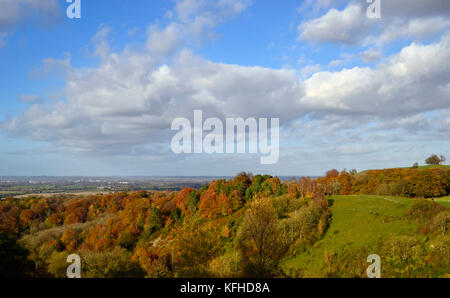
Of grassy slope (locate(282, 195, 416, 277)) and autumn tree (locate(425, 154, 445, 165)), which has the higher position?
autumn tree (locate(425, 154, 445, 165))

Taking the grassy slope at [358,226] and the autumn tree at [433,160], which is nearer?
the grassy slope at [358,226]

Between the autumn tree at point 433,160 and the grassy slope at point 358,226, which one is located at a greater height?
the autumn tree at point 433,160

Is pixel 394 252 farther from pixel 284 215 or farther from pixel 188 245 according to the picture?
pixel 284 215

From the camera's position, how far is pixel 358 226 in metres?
54.1

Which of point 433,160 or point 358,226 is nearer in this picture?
point 358,226

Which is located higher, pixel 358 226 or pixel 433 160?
pixel 433 160

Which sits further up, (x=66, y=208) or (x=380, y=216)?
(x=380, y=216)

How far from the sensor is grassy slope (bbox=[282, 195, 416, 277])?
4597 cm

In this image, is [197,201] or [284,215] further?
[197,201]

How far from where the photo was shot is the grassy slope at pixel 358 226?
4597cm

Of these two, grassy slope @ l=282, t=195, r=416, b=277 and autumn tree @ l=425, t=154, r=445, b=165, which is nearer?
grassy slope @ l=282, t=195, r=416, b=277
